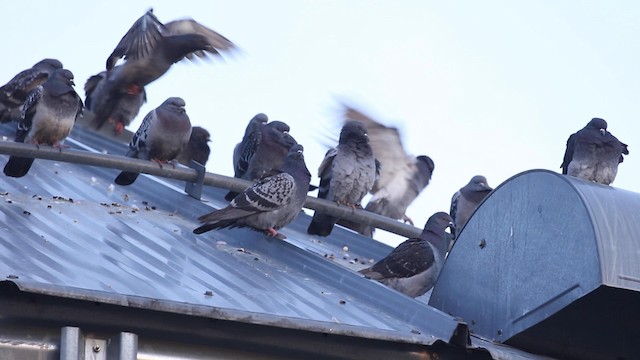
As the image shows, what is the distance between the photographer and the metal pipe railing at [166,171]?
9305 millimetres

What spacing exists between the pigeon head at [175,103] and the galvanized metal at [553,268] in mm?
5785

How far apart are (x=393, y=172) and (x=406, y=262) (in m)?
6.55

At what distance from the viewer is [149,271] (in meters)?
7.32

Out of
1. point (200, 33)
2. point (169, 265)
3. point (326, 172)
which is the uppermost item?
point (200, 33)

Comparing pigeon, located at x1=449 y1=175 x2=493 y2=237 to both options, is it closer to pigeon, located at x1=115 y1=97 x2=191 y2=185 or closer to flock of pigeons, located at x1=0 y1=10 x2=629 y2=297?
flock of pigeons, located at x1=0 y1=10 x2=629 y2=297

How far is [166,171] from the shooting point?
1009 centimetres

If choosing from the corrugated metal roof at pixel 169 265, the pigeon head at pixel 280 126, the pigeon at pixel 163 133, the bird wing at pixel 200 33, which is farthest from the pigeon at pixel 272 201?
the bird wing at pixel 200 33

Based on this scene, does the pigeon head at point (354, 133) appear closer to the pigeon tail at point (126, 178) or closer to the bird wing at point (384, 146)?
the pigeon tail at point (126, 178)

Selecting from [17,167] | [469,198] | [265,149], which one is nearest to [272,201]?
[17,167]

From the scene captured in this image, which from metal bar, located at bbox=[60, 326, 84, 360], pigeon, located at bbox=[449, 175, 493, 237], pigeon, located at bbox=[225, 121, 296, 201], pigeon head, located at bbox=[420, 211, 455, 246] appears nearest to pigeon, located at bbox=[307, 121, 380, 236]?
pigeon, located at bbox=[225, 121, 296, 201]

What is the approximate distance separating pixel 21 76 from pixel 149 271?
6.61 meters

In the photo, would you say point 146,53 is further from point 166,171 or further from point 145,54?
point 166,171

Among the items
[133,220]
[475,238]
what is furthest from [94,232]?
[475,238]

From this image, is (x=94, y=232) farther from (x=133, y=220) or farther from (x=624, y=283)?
(x=624, y=283)
